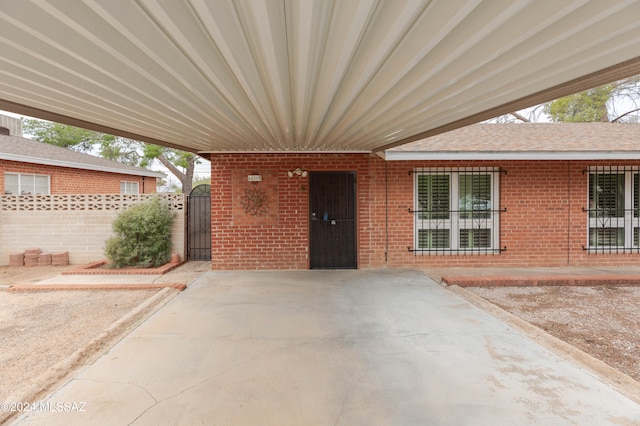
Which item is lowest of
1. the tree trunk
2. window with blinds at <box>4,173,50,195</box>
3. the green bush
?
the green bush

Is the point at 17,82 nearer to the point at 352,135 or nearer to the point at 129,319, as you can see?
the point at 129,319

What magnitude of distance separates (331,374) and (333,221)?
429 cm

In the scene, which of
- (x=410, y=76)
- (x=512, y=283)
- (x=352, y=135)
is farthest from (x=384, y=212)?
(x=410, y=76)

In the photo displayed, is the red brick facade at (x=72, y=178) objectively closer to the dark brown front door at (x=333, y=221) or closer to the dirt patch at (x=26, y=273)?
the dirt patch at (x=26, y=273)

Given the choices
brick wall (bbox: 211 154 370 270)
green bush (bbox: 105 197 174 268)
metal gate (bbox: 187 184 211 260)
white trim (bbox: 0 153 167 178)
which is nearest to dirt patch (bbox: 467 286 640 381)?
brick wall (bbox: 211 154 370 270)

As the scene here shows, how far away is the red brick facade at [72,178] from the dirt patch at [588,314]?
12.6 metres

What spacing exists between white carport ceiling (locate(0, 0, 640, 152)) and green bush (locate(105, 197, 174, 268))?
3.17 metres

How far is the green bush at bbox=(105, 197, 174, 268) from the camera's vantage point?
6641 mm

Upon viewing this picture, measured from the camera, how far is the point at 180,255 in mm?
7531

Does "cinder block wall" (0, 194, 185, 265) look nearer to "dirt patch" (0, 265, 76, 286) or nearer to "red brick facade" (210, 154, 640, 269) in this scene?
"dirt patch" (0, 265, 76, 286)

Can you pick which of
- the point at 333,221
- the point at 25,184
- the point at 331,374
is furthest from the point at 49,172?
the point at 331,374

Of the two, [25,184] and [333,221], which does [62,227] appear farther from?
[333,221]

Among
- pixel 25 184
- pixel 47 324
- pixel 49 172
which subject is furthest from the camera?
pixel 49 172

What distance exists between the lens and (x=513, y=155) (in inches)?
242
